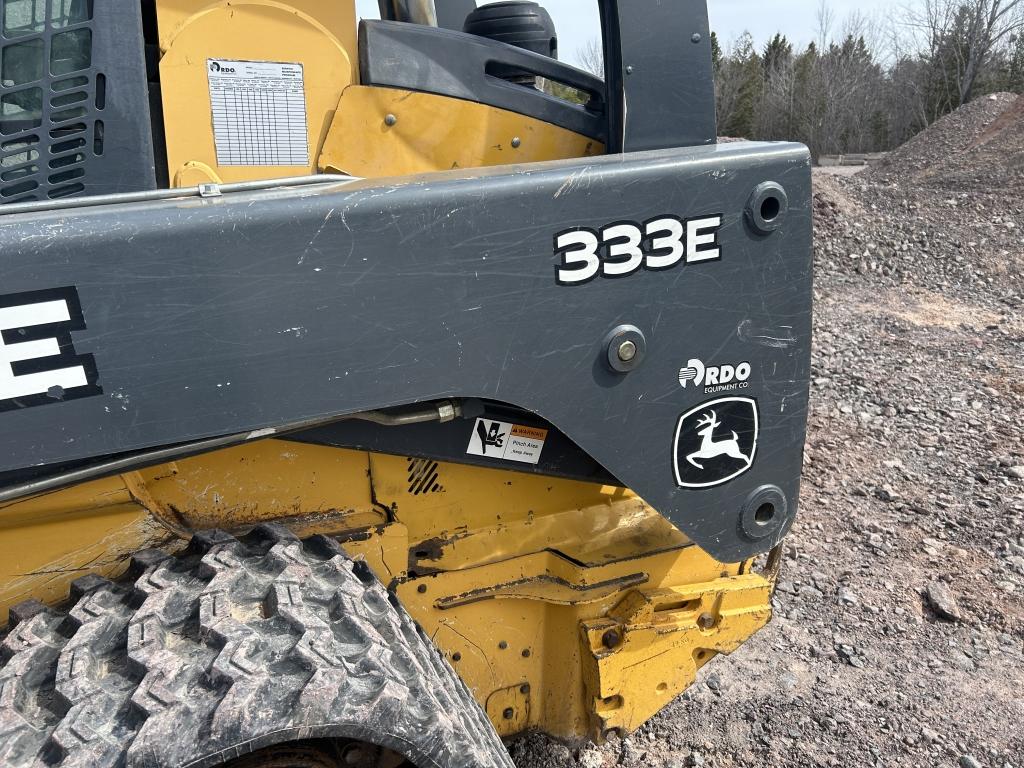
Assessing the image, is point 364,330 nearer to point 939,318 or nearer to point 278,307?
point 278,307

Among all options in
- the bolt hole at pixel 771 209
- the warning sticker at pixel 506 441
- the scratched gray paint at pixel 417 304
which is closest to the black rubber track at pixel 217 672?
the scratched gray paint at pixel 417 304

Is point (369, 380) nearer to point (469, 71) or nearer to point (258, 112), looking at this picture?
point (258, 112)

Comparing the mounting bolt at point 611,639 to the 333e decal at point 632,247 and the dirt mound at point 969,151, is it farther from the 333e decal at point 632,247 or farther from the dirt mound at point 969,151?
the dirt mound at point 969,151

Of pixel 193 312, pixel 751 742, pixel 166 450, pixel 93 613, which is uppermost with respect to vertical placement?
pixel 193 312

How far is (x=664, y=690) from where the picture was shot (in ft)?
7.50

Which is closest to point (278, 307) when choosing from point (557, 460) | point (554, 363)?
point (554, 363)

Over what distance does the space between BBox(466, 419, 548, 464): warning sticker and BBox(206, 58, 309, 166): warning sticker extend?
2.30 feet

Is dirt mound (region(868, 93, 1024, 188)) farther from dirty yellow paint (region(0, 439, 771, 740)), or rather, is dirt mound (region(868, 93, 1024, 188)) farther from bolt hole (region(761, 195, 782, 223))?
bolt hole (region(761, 195, 782, 223))

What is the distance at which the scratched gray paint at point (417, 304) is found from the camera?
132 cm

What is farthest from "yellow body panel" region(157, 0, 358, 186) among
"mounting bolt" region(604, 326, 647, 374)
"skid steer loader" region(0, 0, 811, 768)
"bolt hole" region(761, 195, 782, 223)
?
"bolt hole" region(761, 195, 782, 223)

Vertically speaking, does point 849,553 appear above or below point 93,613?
below

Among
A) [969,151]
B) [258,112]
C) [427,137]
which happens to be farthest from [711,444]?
[969,151]

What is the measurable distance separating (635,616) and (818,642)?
1.39 meters

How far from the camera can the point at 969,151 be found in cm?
1423
